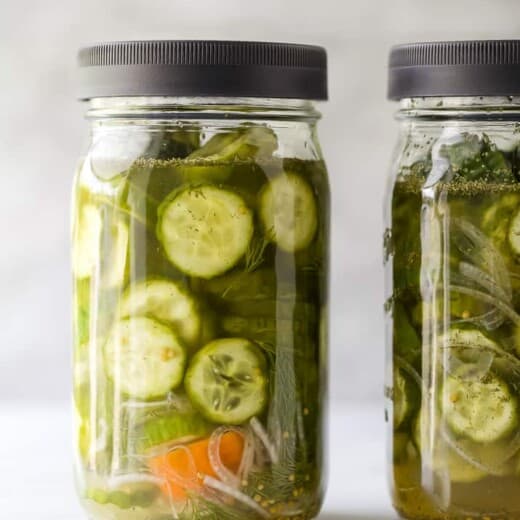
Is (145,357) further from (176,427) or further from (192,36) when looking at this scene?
(192,36)

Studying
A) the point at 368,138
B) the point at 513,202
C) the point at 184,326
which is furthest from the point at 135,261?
the point at 368,138

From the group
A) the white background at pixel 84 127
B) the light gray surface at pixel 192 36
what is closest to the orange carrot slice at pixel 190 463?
the white background at pixel 84 127

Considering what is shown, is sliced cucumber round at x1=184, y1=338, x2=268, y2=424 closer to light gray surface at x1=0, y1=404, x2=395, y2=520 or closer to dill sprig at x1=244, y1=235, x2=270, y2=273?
dill sprig at x1=244, y1=235, x2=270, y2=273

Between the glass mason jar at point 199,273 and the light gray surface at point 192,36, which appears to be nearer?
the glass mason jar at point 199,273

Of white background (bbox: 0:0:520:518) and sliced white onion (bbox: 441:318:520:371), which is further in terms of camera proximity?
white background (bbox: 0:0:520:518)

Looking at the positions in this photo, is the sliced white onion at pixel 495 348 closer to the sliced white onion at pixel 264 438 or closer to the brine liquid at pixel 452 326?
the brine liquid at pixel 452 326

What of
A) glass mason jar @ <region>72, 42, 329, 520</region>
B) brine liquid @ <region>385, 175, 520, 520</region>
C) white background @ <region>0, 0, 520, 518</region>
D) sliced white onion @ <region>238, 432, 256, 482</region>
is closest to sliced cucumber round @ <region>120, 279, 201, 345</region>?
glass mason jar @ <region>72, 42, 329, 520</region>

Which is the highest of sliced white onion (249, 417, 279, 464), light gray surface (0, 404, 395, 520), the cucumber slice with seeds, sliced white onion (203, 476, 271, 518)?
the cucumber slice with seeds
